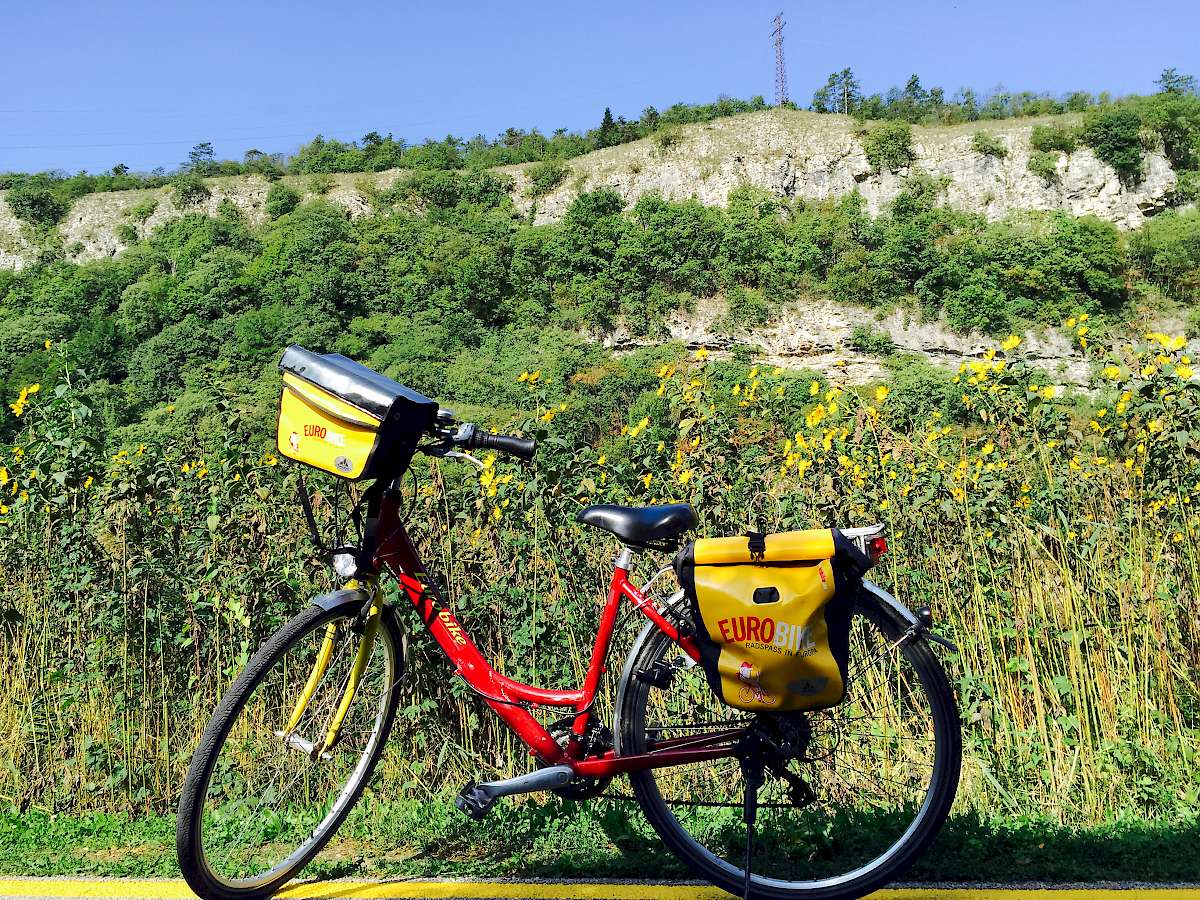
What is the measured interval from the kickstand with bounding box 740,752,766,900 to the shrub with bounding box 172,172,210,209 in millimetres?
112417

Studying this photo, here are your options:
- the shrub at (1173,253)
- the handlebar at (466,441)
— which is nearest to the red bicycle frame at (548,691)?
the handlebar at (466,441)

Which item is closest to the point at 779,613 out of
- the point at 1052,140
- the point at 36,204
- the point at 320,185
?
the point at 1052,140

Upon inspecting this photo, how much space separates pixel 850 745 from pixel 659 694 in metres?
0.64

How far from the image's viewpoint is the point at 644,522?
269 centimetres

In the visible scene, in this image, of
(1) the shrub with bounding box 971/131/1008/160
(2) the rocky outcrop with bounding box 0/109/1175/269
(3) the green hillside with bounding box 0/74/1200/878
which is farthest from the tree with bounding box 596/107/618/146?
(3) the green hillside with bounding box 0/74/1200/878

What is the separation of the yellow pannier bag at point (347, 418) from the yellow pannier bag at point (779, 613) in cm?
88

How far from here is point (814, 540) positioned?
2.55m

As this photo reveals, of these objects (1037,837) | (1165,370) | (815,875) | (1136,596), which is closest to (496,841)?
(815,875)

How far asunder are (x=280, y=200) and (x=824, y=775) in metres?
108

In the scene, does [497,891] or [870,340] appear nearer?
[497,891]

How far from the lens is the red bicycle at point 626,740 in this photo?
272 cm

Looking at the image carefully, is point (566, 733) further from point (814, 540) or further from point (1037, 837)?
point (1037, 837)

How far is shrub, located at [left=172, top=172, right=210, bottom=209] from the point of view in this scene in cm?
10300

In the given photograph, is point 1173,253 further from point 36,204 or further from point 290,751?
point 36,204
